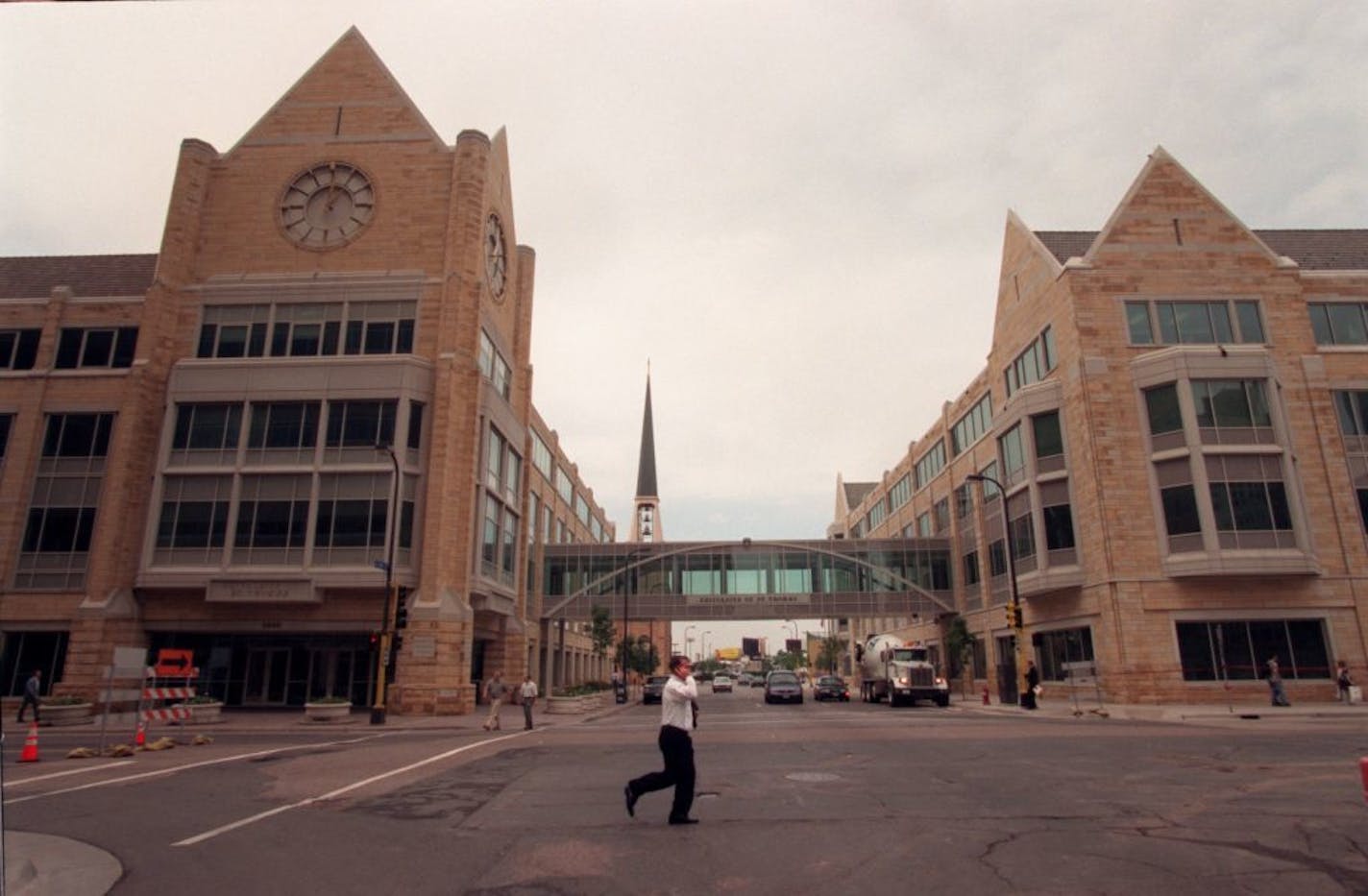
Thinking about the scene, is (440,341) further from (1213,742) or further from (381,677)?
(1213,742)

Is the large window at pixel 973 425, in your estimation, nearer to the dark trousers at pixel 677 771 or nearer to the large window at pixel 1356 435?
the large window at pixel 1356 435

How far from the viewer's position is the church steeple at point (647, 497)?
12288 cm

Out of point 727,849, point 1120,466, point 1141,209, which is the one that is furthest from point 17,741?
point 1141,209

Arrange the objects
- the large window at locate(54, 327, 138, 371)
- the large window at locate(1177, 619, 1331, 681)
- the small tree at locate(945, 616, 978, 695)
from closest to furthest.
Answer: the large window at locate(1177, 619, 1331, 681)
the large window at locate(54, 327, 138, 371)
the small tree at locate(945, 616, 978, 695)

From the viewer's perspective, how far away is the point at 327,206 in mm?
38656

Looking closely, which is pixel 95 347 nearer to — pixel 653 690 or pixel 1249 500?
pixel 653 690

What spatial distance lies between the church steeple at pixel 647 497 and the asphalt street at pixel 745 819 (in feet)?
347

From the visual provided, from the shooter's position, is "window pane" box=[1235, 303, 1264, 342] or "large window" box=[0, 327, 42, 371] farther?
"large window" box=[0, 327, 42, 371]

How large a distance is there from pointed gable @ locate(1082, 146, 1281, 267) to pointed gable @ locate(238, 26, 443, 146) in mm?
31887

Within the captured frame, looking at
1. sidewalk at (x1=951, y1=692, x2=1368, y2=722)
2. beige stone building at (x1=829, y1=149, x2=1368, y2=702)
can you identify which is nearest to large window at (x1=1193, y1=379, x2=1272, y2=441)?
beige stone building at (x1=829, y1=149, x2=1368, y2=702)

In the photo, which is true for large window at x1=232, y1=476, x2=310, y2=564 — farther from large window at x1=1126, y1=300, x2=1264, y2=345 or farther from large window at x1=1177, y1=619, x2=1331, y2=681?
large window at x1=1126, y1=300, x2=1264, y2=345

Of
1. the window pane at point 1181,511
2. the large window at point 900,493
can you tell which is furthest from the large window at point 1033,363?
the large window at point 900,493

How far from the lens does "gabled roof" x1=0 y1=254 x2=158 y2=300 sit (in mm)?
40875

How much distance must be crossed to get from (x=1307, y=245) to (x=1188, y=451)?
16.2m
